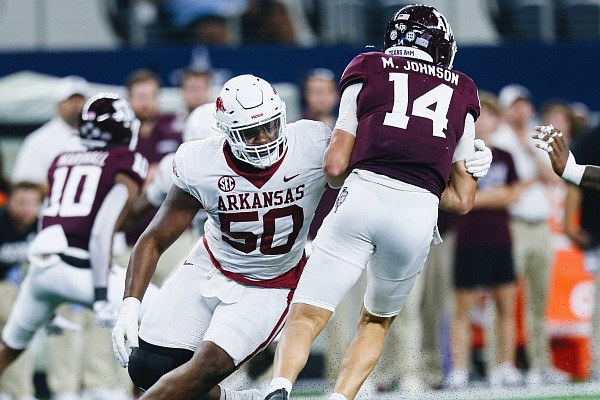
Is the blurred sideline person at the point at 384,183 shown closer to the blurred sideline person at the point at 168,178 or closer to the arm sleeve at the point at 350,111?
the arm sleeve at the point at 350,111

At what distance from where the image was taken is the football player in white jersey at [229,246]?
17.2 feet

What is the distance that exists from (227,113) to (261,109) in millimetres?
143

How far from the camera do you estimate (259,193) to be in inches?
208

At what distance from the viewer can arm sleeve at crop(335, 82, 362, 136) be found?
518 cm

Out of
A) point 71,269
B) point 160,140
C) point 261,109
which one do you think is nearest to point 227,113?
point 261,109

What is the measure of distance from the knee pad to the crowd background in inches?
85.9

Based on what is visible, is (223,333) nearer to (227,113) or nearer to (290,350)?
(290,350)

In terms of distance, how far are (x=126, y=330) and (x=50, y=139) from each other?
359 cm

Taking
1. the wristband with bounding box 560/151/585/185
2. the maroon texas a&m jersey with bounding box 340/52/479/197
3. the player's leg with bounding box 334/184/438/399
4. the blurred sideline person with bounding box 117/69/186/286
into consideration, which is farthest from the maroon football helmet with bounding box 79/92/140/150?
the wristband with bounding box 560/151/585/185

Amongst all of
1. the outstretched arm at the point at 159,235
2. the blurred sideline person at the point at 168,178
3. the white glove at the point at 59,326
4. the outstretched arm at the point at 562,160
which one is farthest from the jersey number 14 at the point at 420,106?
the white glove at the point at 59,326

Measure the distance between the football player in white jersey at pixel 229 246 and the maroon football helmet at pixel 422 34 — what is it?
507 millimetres

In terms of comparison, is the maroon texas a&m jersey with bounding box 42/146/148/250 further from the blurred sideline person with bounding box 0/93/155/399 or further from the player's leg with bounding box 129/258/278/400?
the player's leg with bounding box 129/258/278/400

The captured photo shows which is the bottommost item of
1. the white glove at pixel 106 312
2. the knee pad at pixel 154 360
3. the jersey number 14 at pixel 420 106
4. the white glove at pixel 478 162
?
the white glove at pixel 106 312

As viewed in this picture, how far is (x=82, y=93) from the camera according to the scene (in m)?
8.73
